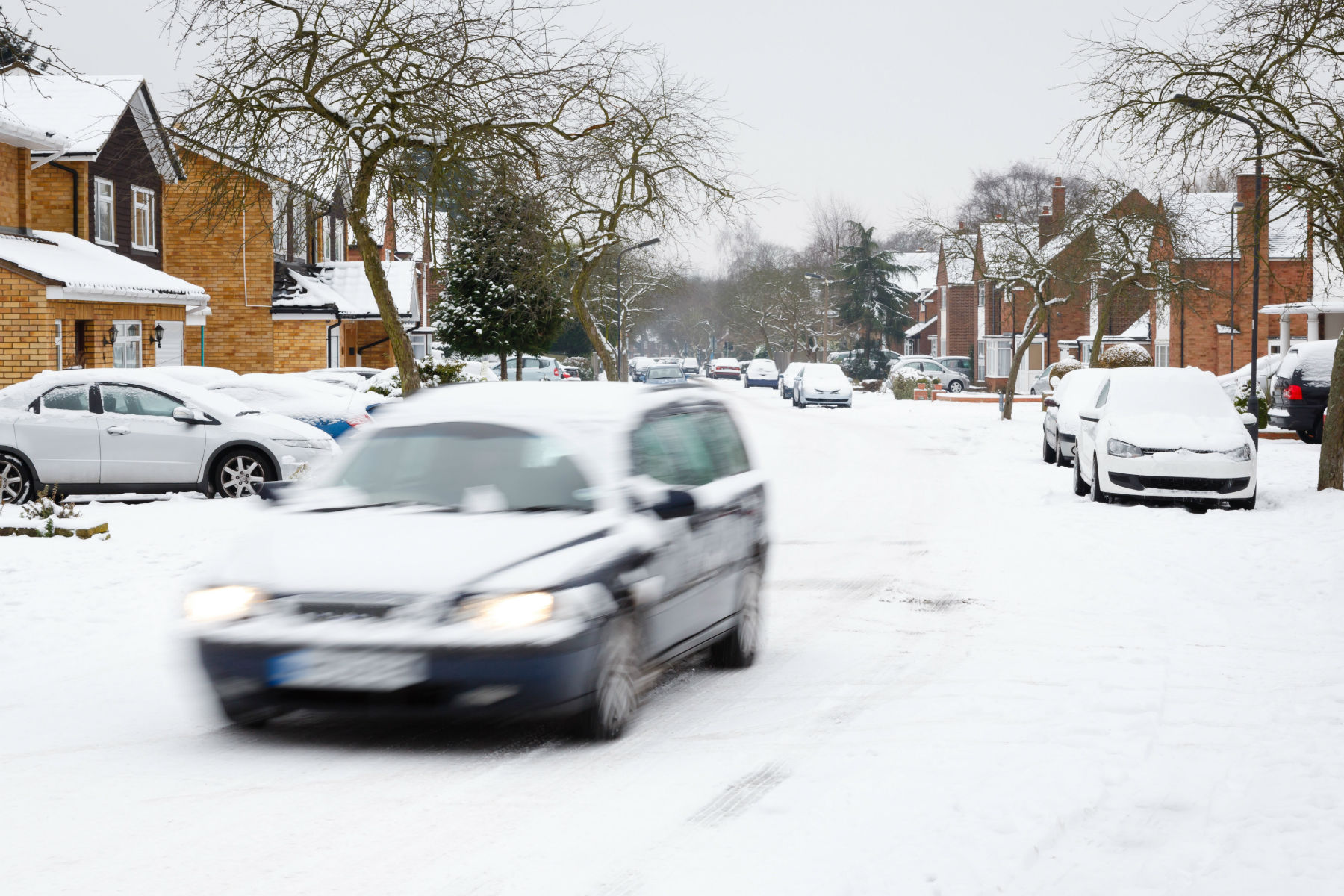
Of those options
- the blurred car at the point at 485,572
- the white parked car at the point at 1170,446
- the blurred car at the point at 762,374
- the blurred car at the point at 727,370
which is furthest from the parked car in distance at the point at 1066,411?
the blurred car at the point at 727,370

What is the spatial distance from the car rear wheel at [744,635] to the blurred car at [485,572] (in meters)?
0.40

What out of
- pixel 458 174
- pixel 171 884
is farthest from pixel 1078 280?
pixel 171 884

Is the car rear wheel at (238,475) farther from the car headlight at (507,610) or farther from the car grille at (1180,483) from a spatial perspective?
the car headlight at (507,610)

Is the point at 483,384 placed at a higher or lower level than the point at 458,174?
lower

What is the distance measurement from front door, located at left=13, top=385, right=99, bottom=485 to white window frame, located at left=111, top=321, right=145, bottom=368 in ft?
45.4

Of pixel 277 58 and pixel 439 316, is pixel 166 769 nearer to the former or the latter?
pixel 277 58

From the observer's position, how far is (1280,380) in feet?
92.2

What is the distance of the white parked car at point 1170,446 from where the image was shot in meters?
16.7

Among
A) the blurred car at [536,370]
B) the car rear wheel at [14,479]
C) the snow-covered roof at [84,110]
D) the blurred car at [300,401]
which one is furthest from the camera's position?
the blurred car at [536,370]

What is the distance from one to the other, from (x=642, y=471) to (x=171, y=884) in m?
3.23

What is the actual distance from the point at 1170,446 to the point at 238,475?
10645mm

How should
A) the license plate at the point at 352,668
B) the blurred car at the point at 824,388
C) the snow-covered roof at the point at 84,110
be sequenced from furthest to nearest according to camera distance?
the blurred car at the point at 824,388 < the snow-covered roof at the point at 84,110 < the license plate at the point at 352,668

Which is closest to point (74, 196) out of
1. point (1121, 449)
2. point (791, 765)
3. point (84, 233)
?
point (84, 233)

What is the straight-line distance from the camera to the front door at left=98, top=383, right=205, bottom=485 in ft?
53.7
